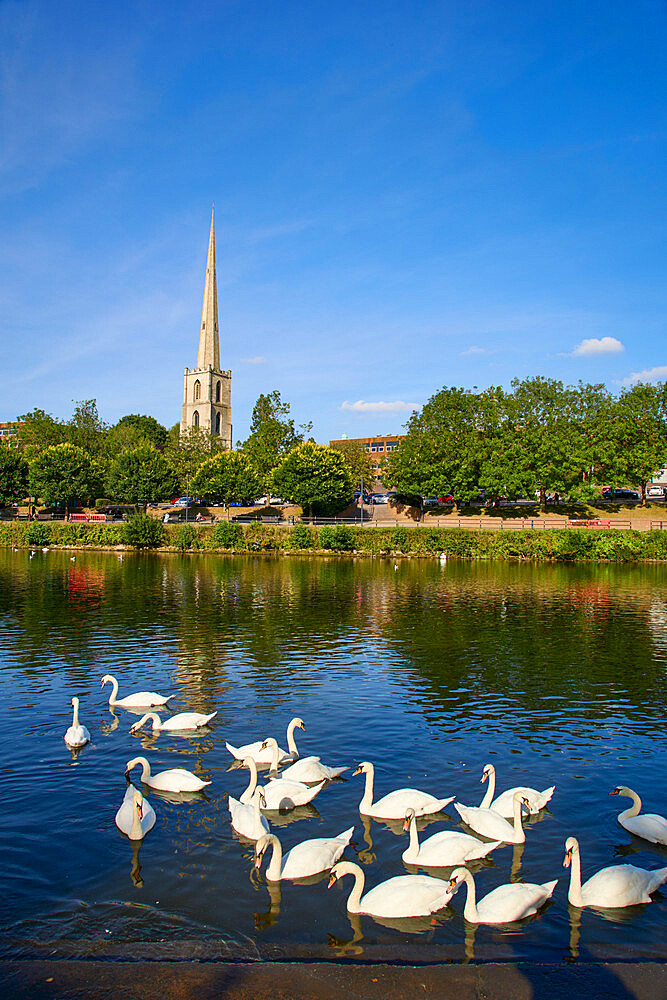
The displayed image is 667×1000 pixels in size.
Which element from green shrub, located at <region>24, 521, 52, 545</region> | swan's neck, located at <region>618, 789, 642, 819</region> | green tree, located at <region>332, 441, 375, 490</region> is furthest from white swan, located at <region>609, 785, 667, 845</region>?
green tree, located at <region>332, 441, 375, 490</region>

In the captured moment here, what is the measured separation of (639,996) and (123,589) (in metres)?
34.7

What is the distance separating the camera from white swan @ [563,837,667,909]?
333 inches

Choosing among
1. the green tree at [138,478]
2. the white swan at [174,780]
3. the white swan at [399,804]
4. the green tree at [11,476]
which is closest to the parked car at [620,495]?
the green tree at [138,478]

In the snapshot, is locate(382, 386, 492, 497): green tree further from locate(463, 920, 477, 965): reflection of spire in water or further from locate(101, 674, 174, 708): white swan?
locate(463, 920, 477, 965): reflection of spire in water

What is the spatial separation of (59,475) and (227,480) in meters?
21.0

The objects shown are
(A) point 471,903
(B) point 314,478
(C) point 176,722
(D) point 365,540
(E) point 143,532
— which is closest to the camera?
(A) point 471,903

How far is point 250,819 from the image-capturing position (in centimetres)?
1001

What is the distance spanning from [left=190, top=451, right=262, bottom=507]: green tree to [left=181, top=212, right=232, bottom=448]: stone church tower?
2659 inches

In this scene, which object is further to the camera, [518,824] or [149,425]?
[149,425]

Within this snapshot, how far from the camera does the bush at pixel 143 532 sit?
65.7 metres

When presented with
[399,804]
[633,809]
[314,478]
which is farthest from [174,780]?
[314,478]

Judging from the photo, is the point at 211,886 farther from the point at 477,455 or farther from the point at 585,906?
the point at 477,455

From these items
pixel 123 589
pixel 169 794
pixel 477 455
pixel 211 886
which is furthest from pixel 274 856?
pixel 477 455

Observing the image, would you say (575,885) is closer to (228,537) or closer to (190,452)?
(228,537)
